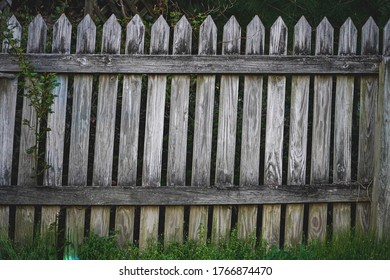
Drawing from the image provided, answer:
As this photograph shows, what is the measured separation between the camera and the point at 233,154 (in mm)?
4594

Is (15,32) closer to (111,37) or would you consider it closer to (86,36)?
(86,36)

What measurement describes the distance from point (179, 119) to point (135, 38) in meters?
0.63

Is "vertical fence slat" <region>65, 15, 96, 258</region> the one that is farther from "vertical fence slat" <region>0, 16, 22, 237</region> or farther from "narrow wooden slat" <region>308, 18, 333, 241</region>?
"narrow wooden slat" <region>308, 18, 333, 241</region>

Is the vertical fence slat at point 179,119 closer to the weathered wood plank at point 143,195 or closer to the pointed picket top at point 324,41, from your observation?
the weathered wood plank at point 143,195

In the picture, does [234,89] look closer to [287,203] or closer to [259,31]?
[259,31]

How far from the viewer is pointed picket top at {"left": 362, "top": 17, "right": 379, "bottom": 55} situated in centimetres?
469

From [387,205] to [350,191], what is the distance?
0.88ft

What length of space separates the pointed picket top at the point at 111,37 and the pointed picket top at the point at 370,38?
173cm

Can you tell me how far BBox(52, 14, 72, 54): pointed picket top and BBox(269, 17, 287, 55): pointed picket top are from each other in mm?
1403

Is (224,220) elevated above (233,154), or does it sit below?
below

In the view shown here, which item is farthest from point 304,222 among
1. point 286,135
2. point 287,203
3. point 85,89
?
point 85,89
